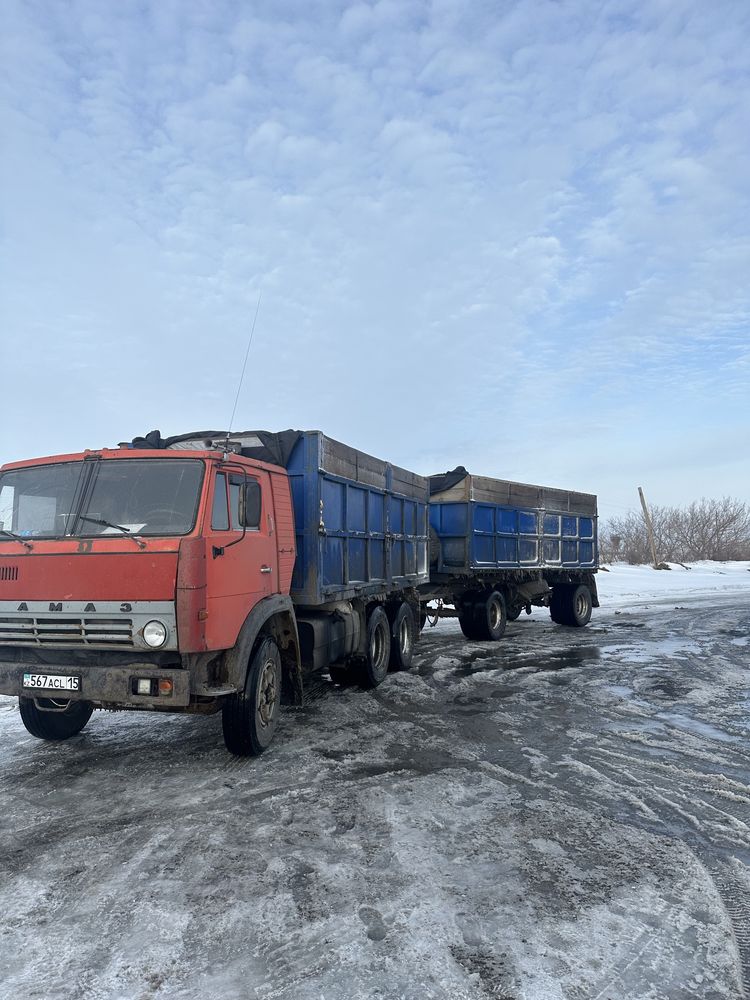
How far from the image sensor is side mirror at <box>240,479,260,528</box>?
208 inches

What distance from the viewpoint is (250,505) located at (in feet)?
17.4

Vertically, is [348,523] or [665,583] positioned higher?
[348,523]

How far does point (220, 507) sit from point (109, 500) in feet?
2.80

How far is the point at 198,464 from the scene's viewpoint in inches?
200

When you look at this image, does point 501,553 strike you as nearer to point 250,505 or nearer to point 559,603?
point 559,603

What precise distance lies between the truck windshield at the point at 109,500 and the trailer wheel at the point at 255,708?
4.60 ft

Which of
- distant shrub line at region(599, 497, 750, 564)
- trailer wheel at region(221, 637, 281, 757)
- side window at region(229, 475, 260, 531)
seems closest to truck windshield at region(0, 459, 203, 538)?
side window at region(229, 475, 260, 531)

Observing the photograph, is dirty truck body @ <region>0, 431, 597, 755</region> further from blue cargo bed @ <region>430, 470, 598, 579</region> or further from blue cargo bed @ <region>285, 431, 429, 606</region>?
blue cargo bed @ <region>430, 470, 598, 579</region>

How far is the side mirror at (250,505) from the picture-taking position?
208 inches

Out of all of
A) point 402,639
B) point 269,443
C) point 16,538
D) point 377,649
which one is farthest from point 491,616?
point 16,538

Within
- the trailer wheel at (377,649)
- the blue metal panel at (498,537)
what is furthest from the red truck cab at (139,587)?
the blue metal panel at (498,537)

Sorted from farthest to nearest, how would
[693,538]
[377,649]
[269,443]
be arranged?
[693,538] → [377,649] → [269,443]

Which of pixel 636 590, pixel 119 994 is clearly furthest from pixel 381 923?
pixel 636 590

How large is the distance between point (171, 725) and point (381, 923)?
3.97 m
